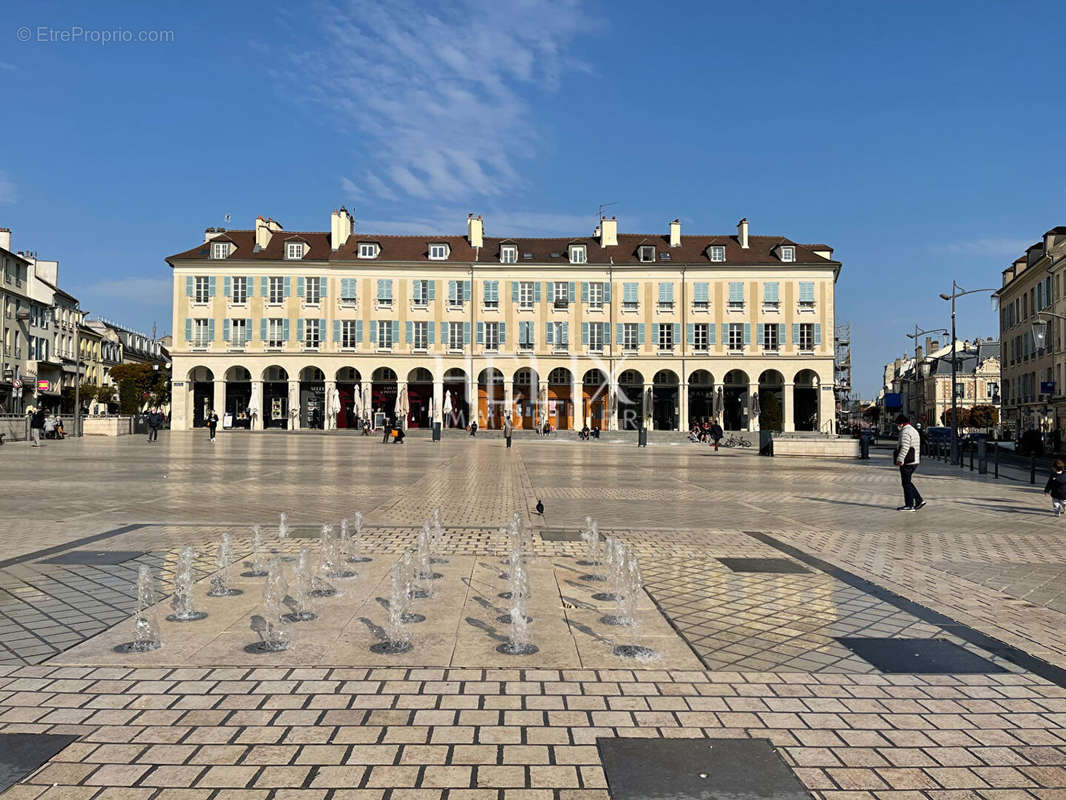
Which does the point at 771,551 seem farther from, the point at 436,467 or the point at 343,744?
the point at 436,467

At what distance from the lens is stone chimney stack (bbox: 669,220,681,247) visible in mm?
59781

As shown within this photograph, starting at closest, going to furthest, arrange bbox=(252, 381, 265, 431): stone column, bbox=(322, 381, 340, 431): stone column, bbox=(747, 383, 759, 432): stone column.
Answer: bbox=(322, 381, 340, 431): stone column, bbox=(252, 381, 265, 431): stone column, bbox=(747, 383, 759, 432): stone column

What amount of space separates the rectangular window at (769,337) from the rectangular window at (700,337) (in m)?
4.27

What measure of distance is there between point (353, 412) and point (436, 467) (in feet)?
119

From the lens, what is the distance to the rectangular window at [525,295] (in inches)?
2255

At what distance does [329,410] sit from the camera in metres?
52.6

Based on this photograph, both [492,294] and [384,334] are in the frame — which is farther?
[492,294]

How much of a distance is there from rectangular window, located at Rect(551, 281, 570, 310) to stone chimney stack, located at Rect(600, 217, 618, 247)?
5.68 metres

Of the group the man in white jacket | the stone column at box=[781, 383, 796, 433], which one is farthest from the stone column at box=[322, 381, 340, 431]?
the man in white jacket

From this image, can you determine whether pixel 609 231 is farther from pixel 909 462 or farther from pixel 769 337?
pixel 909 462

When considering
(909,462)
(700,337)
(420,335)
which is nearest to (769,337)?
(700,337)

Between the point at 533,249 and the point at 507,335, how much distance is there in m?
8.05

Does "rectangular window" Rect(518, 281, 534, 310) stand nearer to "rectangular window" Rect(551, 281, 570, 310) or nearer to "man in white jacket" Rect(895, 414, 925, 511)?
"rectangular window" Rect(551, 281, 570, 310)

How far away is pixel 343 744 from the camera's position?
11.4ft
